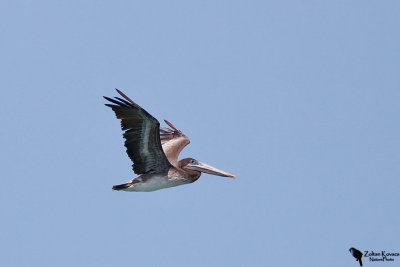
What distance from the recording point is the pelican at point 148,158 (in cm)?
1434

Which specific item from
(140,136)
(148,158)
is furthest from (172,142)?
(140,136)

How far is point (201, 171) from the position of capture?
55.2 feet

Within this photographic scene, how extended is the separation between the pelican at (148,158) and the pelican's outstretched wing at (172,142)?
4 centimetres

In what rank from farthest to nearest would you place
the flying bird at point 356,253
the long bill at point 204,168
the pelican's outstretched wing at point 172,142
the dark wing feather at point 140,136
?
the pelican's outstretched wing at point 172,142 → the long bill at point 204,168 → the flying bird at point 356,253 → the dark wing feather at point 140,136

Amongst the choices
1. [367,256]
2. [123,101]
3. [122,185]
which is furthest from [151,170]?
[367,256]

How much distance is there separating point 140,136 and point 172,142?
3440mm

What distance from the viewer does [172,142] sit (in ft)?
59.9

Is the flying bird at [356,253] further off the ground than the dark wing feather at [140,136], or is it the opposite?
the dark wing feather at [140,136]

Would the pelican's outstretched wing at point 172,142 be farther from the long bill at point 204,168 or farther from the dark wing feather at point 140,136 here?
the dark wing feather at point 140,136

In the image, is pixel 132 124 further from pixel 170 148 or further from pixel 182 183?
pixel 170 148

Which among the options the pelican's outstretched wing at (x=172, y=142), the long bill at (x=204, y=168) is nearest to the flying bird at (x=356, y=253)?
the long bill at (x=204, y=168)

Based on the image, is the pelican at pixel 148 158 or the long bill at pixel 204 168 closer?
the pelican at pixel 148 158

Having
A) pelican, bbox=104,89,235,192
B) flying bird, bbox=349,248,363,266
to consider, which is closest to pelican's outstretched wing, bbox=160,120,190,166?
pelican, bbox=104,89,235,192

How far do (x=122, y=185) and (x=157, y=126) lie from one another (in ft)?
5.84
